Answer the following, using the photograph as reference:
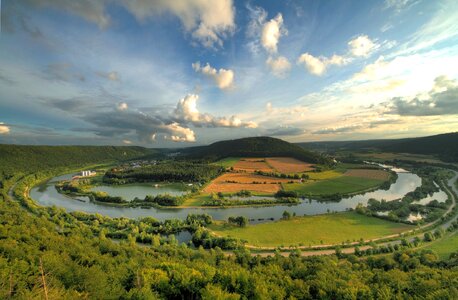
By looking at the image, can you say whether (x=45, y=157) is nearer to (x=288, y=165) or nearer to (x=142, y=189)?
(x=142, y=189)

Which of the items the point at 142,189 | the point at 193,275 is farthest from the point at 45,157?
the point at 193,275

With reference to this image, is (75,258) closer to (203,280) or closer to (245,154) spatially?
(203,280)

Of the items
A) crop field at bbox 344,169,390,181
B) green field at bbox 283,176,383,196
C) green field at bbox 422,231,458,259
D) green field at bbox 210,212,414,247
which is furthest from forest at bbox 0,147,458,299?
crop field at bbox 344,169,390,181

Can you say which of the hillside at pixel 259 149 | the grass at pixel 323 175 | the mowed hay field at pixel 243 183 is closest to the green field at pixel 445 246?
the mowed hay field at pixel 243 183

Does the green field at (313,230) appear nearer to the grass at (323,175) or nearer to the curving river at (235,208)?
the curving river at (235,208)

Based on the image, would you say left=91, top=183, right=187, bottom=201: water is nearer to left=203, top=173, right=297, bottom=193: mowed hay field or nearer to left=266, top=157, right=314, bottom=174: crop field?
left=203, top=173, right=297, bottom=193: mowed hay field

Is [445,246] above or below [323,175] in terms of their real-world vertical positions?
below

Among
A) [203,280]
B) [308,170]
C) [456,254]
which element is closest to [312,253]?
[456,254]
